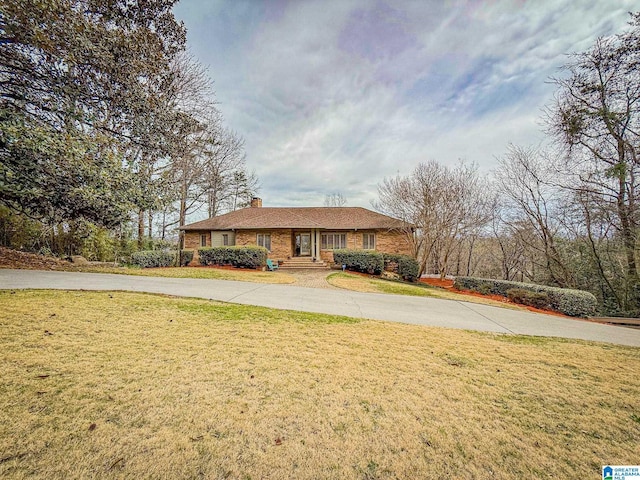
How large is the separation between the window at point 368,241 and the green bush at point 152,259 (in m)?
13.1

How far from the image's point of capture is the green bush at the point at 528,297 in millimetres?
10305

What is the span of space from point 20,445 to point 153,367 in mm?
1332

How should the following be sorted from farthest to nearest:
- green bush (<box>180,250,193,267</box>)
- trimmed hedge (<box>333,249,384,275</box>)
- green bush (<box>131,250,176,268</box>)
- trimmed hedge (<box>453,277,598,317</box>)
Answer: green bush (<box>180,250,193,267</box>) < trimmed hedge (<box>333,249,384,275</box>) < green bush (<box>131,250,176,268</box>) < trimmed hedge (<box>453,277,598,317</box>)

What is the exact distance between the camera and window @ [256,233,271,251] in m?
19.3

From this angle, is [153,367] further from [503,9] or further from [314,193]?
[314,193]

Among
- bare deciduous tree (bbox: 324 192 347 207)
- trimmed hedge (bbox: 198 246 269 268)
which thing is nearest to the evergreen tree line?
trimmed hedge (bbox: 198 246 269 268)

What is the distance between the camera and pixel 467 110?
40.9ft

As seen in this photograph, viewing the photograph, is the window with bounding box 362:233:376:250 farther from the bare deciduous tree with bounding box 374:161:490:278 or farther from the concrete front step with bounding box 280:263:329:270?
the concrete front step with bounding box 280:263:329:270

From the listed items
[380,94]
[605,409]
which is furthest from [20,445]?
[380,94]

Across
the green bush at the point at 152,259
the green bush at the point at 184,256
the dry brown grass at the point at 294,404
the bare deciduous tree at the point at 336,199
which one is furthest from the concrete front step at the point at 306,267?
the bare deciduous tree at the point at 336,199

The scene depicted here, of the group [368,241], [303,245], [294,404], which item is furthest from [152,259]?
[294,404]

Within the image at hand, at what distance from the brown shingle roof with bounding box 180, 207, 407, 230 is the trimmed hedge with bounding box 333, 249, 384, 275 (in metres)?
3.02

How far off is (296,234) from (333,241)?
300cm

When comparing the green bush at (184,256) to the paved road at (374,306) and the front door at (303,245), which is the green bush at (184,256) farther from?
the paved road at (374,306)
